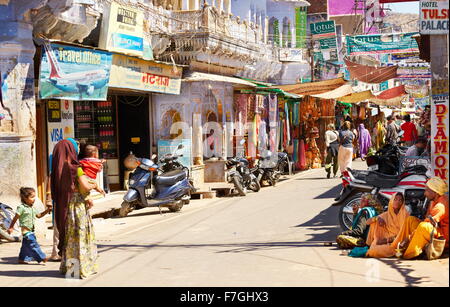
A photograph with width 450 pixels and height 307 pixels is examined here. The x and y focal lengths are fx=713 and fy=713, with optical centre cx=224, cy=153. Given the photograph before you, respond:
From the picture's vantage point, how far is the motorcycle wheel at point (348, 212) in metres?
10.5

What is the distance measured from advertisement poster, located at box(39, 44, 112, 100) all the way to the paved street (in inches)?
100

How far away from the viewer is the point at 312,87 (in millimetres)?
27094

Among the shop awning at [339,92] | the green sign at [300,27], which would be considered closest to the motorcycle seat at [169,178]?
the shop awning at [339,92]

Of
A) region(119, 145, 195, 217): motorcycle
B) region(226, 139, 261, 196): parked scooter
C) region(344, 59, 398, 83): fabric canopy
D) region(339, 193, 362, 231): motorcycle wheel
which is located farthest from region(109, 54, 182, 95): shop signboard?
region(344, 59, 398, 83): fabric canopy

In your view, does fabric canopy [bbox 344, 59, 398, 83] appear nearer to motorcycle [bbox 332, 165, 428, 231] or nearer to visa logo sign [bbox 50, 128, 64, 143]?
visa logo sign [bbox 50, 128, 64, 143]

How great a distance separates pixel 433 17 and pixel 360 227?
2.87m

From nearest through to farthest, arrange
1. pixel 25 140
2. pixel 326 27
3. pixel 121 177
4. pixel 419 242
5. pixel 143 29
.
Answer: pixel 419 242, pixel 25 140, pixel 143 29, pixel 121 177, pixel 326 27

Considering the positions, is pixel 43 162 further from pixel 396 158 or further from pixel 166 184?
pixel 396 158

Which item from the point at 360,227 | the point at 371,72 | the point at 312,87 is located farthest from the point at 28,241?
the point at 371,72

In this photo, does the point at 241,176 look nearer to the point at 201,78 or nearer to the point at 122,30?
the point at 201,78

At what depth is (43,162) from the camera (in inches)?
552

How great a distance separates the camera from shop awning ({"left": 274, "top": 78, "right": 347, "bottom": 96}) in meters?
26.6

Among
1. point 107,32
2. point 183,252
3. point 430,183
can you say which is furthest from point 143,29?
point 430,183

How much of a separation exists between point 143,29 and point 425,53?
251 inches
